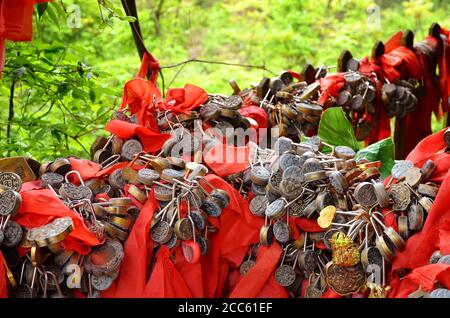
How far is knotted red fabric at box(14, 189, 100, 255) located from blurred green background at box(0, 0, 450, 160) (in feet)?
2.36

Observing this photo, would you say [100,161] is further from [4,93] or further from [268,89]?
[4,93]

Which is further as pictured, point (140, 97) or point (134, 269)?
point (140, 97)

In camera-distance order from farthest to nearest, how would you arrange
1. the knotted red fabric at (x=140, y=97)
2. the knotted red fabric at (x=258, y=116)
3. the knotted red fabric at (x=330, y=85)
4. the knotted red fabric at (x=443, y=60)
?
the knotted red fabric at (x=443, y=60) < the knotted red fabric at (x=330, y=85) < the knotted red fabric at (x=258, y=116) < the knotted red fabric at (x=140, y=97)

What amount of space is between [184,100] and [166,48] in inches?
121

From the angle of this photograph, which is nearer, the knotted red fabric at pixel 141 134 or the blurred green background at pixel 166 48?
the knotted red fabric at pixel 141 134

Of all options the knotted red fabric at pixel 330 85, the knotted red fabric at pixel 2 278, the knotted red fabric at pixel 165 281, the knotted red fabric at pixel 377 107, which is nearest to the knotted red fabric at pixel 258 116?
the knotted red fabric at pixel 330 85

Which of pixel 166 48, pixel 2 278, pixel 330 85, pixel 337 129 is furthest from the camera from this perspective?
pixel 166 48

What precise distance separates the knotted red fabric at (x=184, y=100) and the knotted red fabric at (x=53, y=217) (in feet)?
1.41

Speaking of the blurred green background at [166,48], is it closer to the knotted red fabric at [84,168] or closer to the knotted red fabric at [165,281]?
the knotted red fabric at [84,168]

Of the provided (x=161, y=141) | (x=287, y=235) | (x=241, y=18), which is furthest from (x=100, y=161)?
(x=241, y=18)

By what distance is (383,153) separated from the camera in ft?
4.43

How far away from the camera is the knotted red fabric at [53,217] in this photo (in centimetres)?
104

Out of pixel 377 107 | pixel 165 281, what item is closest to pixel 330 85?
pixel 377 107

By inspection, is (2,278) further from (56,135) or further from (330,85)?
(330,85)
